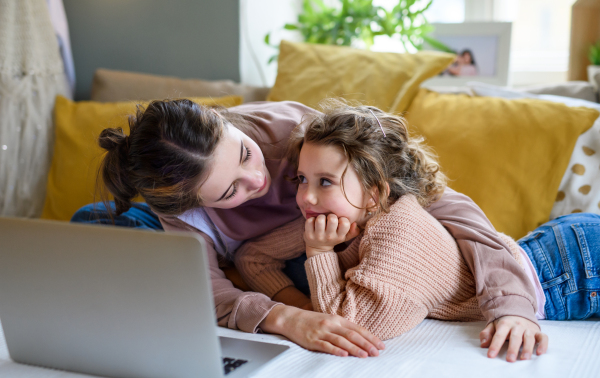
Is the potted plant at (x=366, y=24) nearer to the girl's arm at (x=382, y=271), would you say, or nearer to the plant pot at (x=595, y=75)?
the plant pot at (x=595, y=75)

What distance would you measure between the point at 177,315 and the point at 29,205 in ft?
4.24

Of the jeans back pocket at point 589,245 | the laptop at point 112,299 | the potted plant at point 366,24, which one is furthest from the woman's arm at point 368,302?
the potted plant at point 366,24

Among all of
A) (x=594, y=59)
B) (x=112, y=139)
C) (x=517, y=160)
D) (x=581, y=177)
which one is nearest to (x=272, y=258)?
(x=112, y=139)

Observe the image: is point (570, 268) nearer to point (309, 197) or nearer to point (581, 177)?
point (581, 177)

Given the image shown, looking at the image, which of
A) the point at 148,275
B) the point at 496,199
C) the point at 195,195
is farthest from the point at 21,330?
the point at 496,199

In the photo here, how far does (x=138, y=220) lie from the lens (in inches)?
50.9

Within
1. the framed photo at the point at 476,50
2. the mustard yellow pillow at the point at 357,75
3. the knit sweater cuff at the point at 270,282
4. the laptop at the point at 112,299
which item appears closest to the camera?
the laptop at the point at 112,299

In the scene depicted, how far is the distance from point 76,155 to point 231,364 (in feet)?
3.60

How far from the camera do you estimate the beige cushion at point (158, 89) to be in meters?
1.71

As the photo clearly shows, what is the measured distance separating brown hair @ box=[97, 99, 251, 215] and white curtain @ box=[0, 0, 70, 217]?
80 cm

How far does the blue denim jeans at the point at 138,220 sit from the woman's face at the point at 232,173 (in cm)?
21

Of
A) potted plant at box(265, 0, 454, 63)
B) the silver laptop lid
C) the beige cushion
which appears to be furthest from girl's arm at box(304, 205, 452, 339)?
potted plant at box(265, 0, 454, 63)

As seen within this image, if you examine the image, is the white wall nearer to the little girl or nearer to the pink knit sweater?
the little girl

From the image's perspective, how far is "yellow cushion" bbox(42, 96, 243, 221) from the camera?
1.58 m
